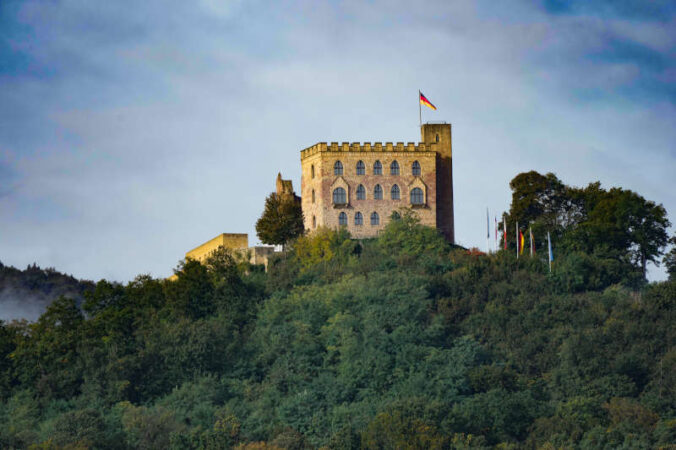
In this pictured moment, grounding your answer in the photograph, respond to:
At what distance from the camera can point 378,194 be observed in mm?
69250

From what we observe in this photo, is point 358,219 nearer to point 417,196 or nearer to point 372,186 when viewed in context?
point 372,186

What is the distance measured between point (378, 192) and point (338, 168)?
2.57 metres

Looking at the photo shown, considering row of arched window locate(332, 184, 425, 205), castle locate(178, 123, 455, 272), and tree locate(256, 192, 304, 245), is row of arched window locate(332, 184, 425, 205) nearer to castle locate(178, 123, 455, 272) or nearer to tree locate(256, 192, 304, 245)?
castle locate(178, 123, 455, 272)

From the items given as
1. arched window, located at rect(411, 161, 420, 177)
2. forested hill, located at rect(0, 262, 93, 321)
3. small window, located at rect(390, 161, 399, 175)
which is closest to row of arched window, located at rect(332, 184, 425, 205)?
small window, located at rect(390, 161, 399, 175)

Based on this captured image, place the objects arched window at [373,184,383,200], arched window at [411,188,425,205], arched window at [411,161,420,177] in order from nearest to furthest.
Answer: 1. arched window at [373,184,383,200]
2. arched window at [411,188,425,205]
3. arched window at [411,161,420,177]

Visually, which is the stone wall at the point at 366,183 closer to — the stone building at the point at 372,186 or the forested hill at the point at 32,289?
the stone building at the point at 372,186

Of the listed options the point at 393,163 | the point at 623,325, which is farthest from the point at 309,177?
the point at 623,325

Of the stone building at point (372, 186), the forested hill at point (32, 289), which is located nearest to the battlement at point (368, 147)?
the stone building at point (372, 186)

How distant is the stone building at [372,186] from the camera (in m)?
68.8

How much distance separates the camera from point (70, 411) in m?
53.7

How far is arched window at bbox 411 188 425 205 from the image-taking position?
6944 centimetres

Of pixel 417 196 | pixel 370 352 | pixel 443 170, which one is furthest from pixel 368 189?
pixel 370 352

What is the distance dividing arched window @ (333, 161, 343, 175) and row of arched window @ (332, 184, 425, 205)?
961mm

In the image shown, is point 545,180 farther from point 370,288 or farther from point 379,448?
point 379,448
